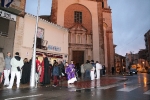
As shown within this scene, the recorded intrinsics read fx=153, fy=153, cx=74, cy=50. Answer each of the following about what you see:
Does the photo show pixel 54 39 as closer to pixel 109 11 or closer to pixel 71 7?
pixel 71 7

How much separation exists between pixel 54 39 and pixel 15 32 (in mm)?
6807

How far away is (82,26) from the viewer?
27.1m

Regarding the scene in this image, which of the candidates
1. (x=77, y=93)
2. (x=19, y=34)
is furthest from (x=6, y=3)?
(x=77, y=93)

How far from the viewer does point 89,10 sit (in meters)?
28.3

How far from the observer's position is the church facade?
26.3 metres

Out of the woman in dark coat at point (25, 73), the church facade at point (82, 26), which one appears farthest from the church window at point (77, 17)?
the woman in dark coat at point (25, 73)

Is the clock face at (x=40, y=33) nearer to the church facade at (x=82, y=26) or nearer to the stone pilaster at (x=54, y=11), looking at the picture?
the church facade at (x=82, y=26)

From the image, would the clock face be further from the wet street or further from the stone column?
the wet street

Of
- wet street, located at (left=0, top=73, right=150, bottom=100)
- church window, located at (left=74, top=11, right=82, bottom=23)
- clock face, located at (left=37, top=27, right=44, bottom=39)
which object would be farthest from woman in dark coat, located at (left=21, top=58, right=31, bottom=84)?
church window, located at (left=74, top=11, right=82, bottom=23)

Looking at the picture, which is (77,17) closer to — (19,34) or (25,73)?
(19,34)

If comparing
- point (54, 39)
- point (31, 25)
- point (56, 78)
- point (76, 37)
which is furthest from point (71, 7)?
point (56, 78)

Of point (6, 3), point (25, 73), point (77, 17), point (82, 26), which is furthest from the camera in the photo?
point (77, 17)

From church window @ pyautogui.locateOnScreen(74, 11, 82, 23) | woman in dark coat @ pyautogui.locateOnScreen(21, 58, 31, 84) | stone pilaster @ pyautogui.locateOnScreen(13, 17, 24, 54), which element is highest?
church window @ pyautogui.locateOnScreen(74, 11, 82, 23)

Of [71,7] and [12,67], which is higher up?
[71,7]
